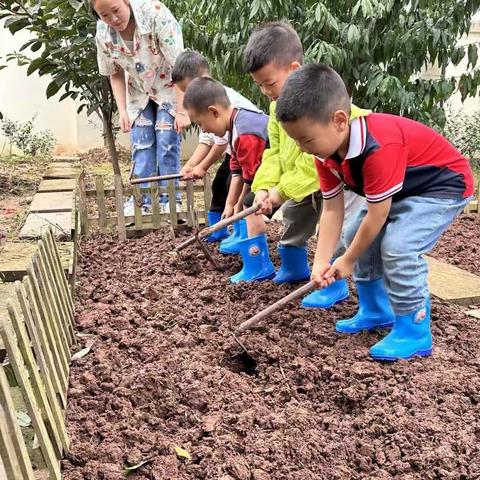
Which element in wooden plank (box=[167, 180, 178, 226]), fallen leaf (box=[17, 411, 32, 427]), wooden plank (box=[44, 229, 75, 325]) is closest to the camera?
fallen leaf (box=[17, 411, 32, 427])

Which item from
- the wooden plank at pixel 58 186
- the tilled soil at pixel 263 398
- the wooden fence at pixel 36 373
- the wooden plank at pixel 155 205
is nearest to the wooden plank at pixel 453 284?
the tilled soil at pixel 263 398

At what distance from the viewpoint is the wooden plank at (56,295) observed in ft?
7.93

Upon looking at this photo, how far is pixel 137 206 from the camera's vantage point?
4629mm

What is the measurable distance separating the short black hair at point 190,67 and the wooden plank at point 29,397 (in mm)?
2585

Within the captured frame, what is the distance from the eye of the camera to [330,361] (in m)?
2.49

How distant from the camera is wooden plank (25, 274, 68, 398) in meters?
1.95

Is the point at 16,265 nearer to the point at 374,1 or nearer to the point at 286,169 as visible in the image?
the point at 286,169

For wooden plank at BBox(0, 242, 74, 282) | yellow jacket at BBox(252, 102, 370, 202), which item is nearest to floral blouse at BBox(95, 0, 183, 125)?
yellow jacket at BBox(252, 102, 370, 202)

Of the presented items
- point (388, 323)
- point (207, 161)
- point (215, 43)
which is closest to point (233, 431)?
point (388, 323)

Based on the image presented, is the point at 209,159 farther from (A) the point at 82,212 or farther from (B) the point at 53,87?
(B) the point at 53,87

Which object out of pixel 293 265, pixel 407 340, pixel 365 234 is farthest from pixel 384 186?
pixel 293 265

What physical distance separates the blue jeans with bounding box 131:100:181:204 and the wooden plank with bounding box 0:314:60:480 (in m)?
3.15

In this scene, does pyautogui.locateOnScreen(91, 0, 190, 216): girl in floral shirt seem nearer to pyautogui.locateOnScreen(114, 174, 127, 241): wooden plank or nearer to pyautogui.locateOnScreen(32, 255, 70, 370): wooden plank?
pyautogui.locateOnScreen(114, 174, 127, 241): wooden plank

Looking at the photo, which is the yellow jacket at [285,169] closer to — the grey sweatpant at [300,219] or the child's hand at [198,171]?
the grey sweatpant at [300,219]
